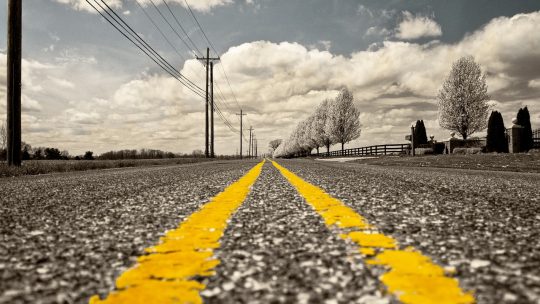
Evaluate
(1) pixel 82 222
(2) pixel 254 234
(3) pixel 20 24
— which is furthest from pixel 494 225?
(3) pixel 20 24

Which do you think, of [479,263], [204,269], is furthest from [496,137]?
[204,269]

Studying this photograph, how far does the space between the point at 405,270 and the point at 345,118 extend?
172ft

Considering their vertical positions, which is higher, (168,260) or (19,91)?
(19,91)

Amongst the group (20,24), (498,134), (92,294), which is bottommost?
(92,294)

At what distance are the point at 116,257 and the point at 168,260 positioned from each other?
0.23 meters

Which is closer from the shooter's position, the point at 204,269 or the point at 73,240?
the point at 204,269

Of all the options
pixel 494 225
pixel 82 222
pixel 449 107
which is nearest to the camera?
pixel 494 225

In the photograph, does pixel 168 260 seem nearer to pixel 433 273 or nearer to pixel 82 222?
pixel 433 273

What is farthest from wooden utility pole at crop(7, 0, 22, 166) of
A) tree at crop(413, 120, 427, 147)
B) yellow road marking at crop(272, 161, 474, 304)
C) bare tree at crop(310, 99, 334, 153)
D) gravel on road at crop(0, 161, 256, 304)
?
bare tree at crop(310, 99, 334, 153)

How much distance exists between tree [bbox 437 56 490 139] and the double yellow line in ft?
136

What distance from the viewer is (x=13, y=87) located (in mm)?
9562

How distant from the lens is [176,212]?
8.16ft

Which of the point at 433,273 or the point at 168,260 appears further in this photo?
the point at 168,260

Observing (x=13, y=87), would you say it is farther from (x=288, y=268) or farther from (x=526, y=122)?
(x=526, y=122)
